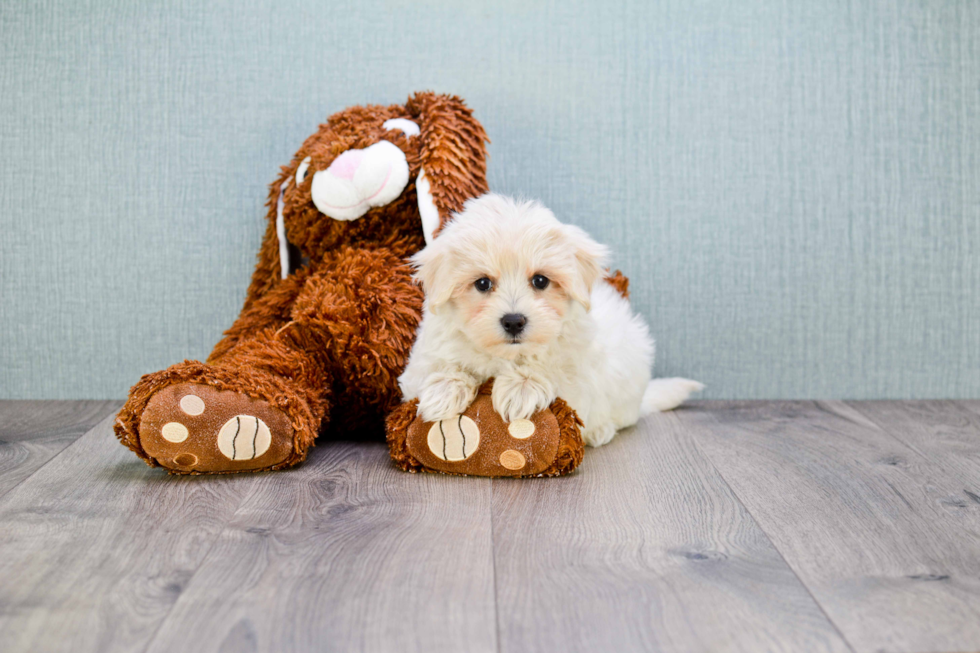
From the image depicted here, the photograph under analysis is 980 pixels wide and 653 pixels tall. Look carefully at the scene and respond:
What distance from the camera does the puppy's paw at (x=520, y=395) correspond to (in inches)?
60.6

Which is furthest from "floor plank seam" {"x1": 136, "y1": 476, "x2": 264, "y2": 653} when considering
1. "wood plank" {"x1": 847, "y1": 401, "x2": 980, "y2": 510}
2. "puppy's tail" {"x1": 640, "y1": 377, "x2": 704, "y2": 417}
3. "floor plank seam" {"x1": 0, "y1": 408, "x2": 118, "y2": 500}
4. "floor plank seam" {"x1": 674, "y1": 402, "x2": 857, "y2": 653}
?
"wood plank" {"x1": 847, "y1": 401, "x2": 980, "y2": 510}

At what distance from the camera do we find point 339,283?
5.96ft

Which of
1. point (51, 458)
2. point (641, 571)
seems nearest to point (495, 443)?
point (641, 571)

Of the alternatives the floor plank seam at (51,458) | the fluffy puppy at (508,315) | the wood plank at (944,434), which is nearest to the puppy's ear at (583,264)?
the fluffy puppy at (508,315)

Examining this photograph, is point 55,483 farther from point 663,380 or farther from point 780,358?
point 780,358

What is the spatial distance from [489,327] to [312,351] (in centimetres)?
51

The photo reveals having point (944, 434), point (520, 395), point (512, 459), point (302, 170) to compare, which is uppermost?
point (302, 170)

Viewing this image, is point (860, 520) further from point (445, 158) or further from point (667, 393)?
point (445, 158)

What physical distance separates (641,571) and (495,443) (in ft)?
A: 1.48

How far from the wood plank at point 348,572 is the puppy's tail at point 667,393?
0.74m

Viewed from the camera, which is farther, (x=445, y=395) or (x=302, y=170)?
(x=302, y=170)

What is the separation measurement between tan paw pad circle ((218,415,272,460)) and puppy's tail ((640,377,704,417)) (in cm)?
99

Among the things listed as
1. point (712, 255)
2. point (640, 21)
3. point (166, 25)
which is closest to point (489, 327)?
point (712, 255)

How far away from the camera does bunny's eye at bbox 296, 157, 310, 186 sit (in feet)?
6.24
